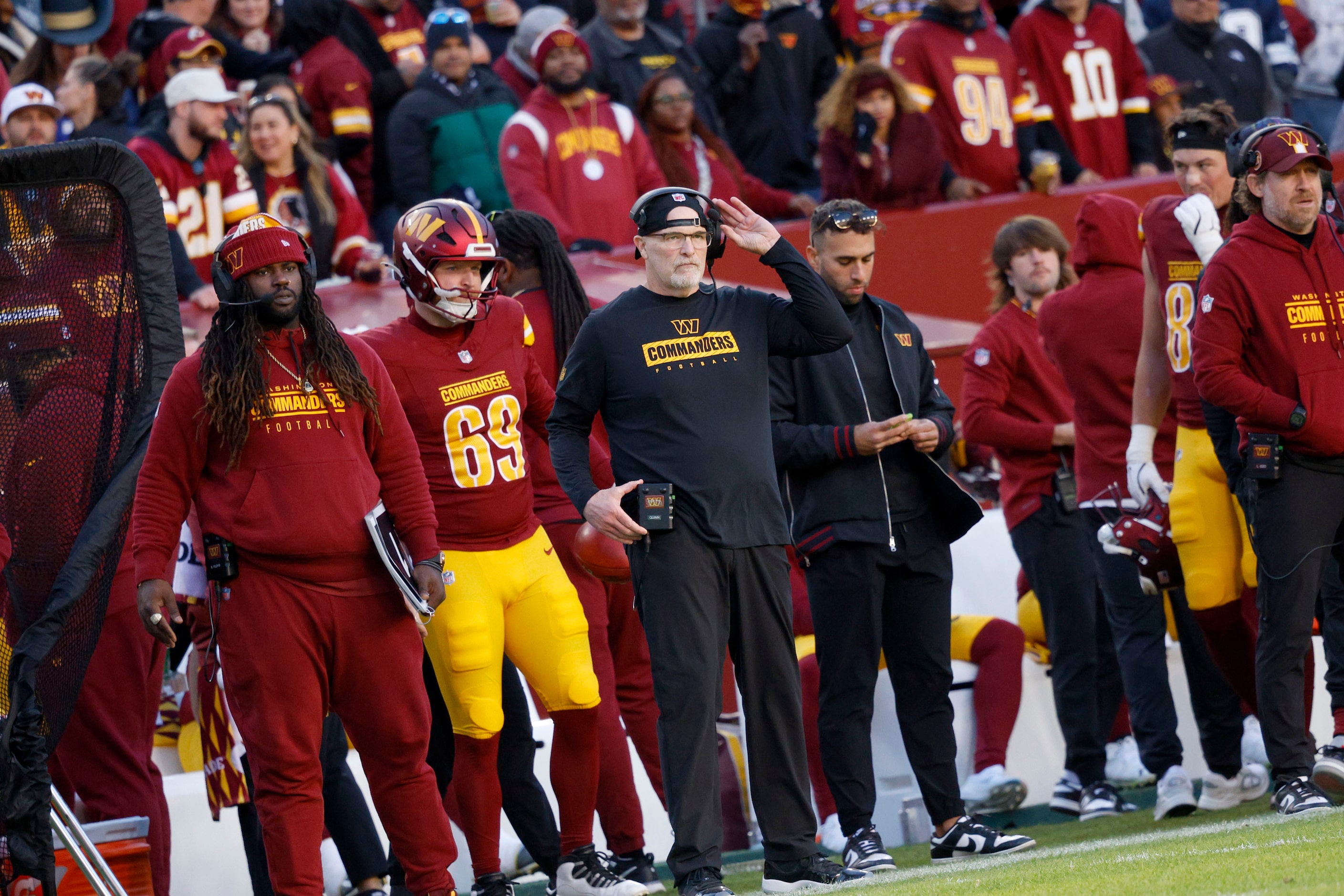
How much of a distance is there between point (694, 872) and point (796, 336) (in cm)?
160

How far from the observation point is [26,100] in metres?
8.91

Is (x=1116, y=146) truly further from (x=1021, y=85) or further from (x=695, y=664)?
(x=695, y=664)

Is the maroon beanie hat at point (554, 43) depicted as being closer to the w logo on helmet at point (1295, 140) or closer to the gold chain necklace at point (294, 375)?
the w logo on helmet at point (1295, 140)

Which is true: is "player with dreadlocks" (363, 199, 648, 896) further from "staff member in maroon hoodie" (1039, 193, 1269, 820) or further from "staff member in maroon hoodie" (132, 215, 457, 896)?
"staff member in maroon hoodie" (1039, 193, 1269, 820)

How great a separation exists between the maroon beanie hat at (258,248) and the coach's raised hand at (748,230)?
1245 millimetres

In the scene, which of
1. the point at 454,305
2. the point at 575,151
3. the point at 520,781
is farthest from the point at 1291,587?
the point at 575,151

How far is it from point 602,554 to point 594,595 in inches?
23.7

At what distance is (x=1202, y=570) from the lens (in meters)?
6.68

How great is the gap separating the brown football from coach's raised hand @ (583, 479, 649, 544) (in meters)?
0.37

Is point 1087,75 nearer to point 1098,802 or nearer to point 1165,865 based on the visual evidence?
point 1098,802

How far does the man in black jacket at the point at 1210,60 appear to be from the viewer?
40.8 feet

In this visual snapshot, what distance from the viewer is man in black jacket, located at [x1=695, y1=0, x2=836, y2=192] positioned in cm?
1198

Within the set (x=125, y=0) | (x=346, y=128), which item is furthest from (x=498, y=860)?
(x=125, y=0)

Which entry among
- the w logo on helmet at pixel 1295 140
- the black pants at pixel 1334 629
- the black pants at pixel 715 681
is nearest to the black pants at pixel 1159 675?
the black pants at pixel 1334 629
